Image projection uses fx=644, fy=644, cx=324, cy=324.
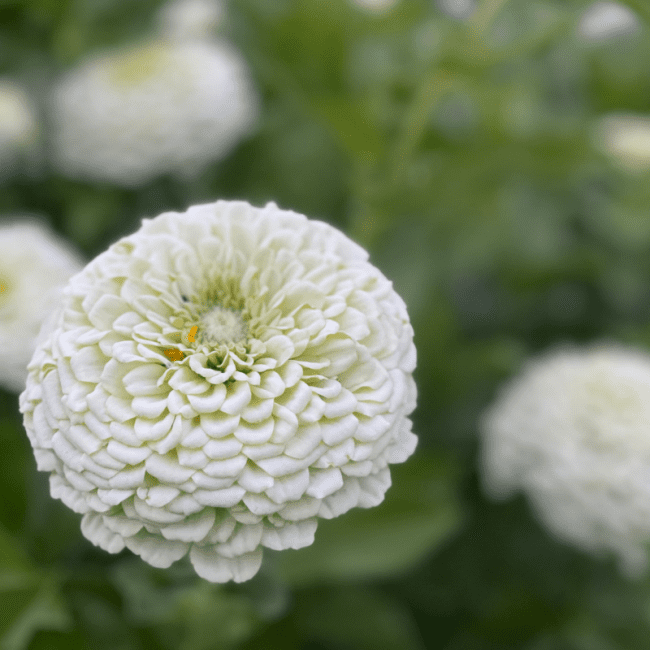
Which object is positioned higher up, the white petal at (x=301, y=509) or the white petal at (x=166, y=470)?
the white petal at (x=166, y=470)

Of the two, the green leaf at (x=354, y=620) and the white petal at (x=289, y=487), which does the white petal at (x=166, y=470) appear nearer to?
the white petal at (x=289, y=487)

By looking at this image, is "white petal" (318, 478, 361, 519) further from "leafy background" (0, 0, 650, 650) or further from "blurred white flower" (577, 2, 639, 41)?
"blurred white flower" (577, 2, 639, 41)

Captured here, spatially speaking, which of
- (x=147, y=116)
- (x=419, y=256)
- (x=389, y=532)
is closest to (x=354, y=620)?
(x=389, y=532)

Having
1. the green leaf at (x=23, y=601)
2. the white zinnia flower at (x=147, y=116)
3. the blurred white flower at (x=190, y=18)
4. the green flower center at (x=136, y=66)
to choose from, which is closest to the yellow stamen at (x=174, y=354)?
the green leaf at (x=23, y=601)

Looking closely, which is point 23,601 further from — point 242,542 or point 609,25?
point 609,25

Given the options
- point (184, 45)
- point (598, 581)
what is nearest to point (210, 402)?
point (598, 581)

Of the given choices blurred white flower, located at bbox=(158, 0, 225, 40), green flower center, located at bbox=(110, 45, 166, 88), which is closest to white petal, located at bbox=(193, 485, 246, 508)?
green flower center, located at bbox=(110, 45, 166, 88)

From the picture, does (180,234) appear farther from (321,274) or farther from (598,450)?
(598,450)
